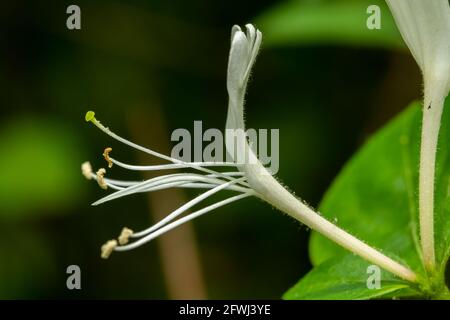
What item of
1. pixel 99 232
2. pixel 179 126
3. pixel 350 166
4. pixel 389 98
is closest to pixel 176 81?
pixel 179 126

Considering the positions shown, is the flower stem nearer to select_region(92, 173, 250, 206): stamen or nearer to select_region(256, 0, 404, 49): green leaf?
select_region(92, 173, 250, 206): stamen

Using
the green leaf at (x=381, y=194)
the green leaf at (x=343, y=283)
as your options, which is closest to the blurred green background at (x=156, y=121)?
the green leaf at (x=381, y=194)

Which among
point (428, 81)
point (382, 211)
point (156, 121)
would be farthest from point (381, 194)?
point (156, 121)

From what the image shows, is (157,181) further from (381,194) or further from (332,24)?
(332,24)

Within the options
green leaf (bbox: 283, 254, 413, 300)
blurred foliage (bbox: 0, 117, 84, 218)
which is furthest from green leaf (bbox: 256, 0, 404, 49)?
green leaf (bbox: 283, 254, 413, 300)

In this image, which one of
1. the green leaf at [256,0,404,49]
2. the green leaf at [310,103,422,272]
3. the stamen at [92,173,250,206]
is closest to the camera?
the stamen at [92,173,250,206]

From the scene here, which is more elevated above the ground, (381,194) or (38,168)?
(38,168)

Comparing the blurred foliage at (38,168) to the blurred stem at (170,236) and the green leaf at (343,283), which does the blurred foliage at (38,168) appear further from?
the green leaf at (343,283)
